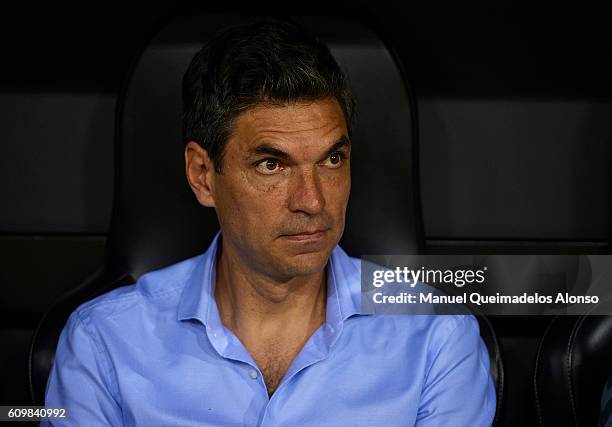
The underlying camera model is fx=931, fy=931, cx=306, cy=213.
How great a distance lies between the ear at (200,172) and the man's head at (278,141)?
0.03 m

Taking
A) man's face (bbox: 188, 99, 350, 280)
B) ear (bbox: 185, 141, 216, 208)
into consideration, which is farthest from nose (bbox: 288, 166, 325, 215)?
ear (bbox: 185, 141, 216, 208)

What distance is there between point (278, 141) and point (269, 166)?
1.6 inches

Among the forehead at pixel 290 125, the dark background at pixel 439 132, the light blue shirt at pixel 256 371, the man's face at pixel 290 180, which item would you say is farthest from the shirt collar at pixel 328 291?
the dark background at pixel 439 132

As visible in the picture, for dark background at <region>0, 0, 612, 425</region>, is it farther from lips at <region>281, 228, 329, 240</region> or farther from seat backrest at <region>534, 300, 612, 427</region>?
lips at <region>281, 228, 329, 240</region>

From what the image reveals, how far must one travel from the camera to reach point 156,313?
4.35 feet

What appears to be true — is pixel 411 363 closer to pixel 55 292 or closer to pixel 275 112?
pixel 275 112

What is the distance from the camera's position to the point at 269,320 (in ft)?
4.33

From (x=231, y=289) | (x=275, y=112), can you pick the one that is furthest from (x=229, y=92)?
(x=231, y=289)

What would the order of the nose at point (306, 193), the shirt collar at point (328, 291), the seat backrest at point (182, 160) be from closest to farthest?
the nose at point (306, 193), the shirt collar at point (328, 291), the seat backrest at point (182, 160)

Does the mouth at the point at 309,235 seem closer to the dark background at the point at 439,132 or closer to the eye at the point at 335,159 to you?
the eye at the point at 335,159

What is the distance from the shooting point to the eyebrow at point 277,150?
3.93 ft

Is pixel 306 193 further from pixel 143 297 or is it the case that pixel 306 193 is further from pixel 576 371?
pixel 576 371

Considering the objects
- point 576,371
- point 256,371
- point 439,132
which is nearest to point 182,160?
point 256,371

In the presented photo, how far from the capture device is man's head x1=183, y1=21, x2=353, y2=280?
1.20 meters
